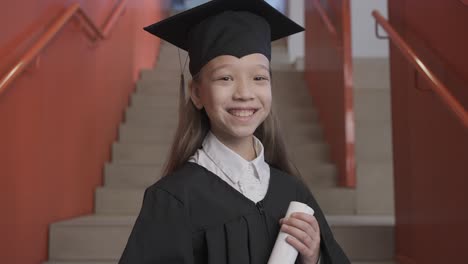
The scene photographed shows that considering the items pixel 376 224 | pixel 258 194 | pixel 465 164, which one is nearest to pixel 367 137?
pixel 376 224

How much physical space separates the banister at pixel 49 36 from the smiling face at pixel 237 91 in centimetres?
108

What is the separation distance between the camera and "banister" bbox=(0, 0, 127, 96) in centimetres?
219

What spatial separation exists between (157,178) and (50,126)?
3.42 feet

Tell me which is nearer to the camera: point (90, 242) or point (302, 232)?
point (302, 232)

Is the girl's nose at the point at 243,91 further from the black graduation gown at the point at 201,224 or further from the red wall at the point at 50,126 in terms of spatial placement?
the red wall at the point at 50,126

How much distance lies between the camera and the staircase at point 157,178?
9.27 ft

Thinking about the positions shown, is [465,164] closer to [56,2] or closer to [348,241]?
[348,241]

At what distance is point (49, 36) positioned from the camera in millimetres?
2631

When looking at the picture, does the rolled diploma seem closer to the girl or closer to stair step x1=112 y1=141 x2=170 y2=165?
the girl

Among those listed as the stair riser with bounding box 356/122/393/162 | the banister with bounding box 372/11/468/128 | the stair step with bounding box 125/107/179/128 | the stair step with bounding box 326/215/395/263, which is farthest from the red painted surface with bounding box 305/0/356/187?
the stair step with bounding box 125/107/179/128

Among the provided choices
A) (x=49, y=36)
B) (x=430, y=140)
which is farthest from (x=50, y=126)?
(x=430, y=140)

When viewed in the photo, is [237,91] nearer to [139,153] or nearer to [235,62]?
[235,62]

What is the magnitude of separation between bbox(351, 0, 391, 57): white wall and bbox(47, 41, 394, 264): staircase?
168 centimetres

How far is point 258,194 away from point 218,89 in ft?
1.05
